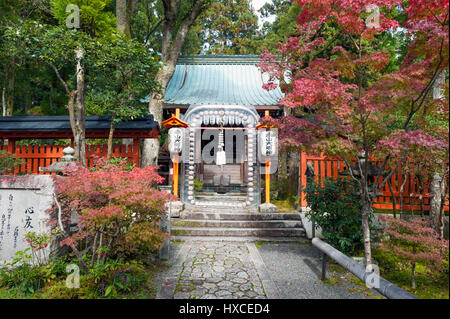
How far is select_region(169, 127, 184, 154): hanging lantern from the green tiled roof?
2.42 meters

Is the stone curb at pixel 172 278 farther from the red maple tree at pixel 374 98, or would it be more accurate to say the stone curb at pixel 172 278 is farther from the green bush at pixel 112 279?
the red maple tree at pixel 374 98

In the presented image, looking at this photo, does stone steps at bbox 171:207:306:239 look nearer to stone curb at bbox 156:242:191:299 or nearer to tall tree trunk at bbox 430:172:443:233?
stone curb at bbox 156:242:191:299

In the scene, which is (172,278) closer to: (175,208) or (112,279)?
(112,279)

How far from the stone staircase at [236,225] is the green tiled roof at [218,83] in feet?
15.7

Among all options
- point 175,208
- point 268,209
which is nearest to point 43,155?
point 175,208

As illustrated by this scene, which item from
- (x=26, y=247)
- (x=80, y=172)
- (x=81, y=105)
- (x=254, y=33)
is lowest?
(x=26, y=247)

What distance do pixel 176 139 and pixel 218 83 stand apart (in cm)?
596

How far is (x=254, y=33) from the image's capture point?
902 inches

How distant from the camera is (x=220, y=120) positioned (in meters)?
9.49

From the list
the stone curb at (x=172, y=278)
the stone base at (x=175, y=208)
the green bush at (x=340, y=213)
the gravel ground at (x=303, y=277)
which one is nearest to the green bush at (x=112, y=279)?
the stone curb at (x=172, y=278)

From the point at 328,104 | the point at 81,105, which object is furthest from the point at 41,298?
the point at 328,104

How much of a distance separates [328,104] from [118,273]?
4685 millimetres

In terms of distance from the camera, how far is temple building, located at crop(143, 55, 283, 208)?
9.27m

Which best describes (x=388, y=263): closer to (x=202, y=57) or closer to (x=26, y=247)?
(x=26, y=247)
